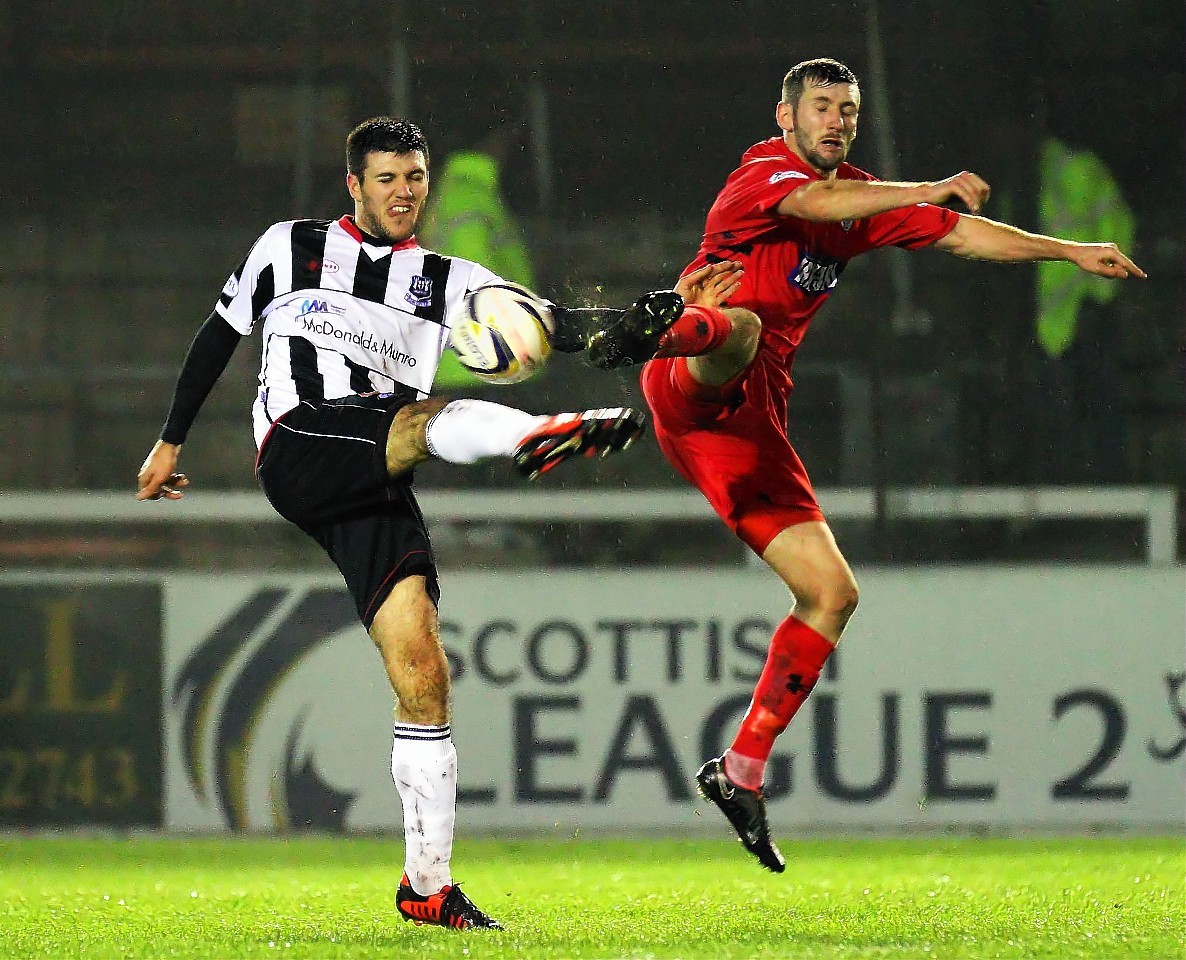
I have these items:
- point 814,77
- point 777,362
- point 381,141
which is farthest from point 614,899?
point 814,77

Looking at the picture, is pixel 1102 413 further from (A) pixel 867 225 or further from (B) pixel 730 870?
(A) pixel 867 225

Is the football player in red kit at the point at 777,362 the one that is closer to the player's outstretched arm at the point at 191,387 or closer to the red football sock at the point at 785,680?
the red football sock at the point at 785,680

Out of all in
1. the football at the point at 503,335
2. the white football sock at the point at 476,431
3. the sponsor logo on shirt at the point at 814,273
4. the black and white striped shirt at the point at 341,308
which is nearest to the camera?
the white football sock at the point at 476,431

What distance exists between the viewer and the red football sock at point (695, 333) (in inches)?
164

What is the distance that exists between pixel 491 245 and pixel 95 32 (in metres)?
1.92

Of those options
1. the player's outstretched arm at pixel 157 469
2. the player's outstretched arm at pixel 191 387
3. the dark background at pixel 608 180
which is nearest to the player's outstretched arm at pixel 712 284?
the player's outstretched arm at pixel 191 387

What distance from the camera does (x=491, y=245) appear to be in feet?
24.8

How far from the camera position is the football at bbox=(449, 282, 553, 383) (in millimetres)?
4055

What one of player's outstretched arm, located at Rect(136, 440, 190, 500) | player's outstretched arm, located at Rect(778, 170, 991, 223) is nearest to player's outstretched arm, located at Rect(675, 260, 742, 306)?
player's outstretched arm, located at Rect(778, 170, 991, 223)

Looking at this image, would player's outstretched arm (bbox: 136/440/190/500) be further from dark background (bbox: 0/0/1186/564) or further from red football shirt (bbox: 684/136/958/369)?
dark background (bbox: 0/0/1186/564)

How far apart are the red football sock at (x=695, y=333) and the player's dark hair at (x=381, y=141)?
0.74 meters

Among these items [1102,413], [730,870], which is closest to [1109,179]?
[1102,413]

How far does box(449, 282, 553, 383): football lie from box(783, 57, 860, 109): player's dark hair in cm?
92

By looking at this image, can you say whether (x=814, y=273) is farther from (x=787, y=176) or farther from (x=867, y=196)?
(x=867, y=196)
